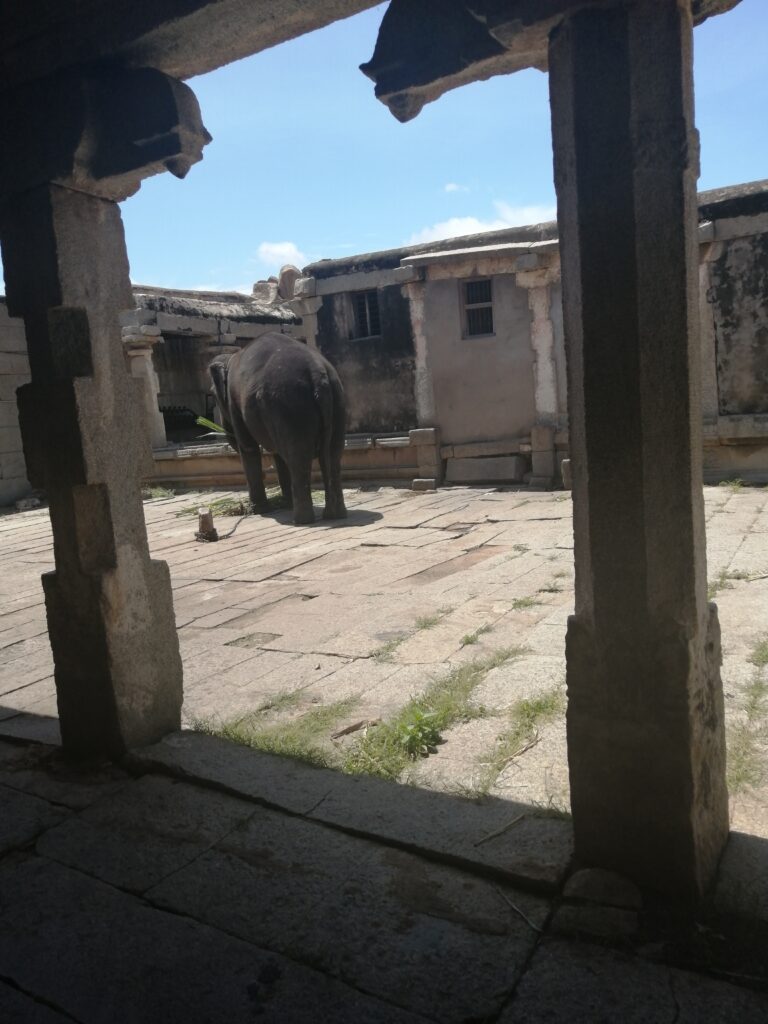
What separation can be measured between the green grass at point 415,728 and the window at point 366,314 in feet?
33.8

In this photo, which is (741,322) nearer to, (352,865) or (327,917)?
(352,865)

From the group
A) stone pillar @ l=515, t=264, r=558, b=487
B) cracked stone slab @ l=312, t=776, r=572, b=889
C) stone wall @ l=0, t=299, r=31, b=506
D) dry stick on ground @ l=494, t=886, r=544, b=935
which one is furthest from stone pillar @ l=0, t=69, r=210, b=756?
stone wall @ l=0, t=299, r=31, b=506

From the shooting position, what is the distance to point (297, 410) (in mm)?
9172

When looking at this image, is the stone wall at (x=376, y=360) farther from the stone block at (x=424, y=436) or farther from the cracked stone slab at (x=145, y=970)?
the cracked stone slab at (x=145, y=970)

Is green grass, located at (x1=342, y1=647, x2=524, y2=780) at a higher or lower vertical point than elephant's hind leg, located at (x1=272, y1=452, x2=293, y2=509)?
lower

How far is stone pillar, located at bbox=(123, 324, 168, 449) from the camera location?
14.4 m

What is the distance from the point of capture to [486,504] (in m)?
9.88

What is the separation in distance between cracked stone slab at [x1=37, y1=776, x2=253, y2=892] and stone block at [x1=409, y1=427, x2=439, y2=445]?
31.6 ft

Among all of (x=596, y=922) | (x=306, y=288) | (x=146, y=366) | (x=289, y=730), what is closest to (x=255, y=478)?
(x=306, y=288)

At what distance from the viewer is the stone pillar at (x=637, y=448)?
6.36ft

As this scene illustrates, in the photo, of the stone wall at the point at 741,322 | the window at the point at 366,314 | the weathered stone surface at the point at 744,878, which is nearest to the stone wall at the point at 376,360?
the window at the point at 366,314

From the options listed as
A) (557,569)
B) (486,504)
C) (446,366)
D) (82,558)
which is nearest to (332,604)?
(557,569)

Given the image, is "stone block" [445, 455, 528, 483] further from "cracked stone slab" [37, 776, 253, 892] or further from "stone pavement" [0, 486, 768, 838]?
"cracked stone slab" [37, 776, 253, 892]

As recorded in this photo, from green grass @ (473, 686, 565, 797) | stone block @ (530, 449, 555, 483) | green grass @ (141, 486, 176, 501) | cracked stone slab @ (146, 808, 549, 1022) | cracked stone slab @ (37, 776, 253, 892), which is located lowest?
green grass @ (473, 686, 565, 797)
